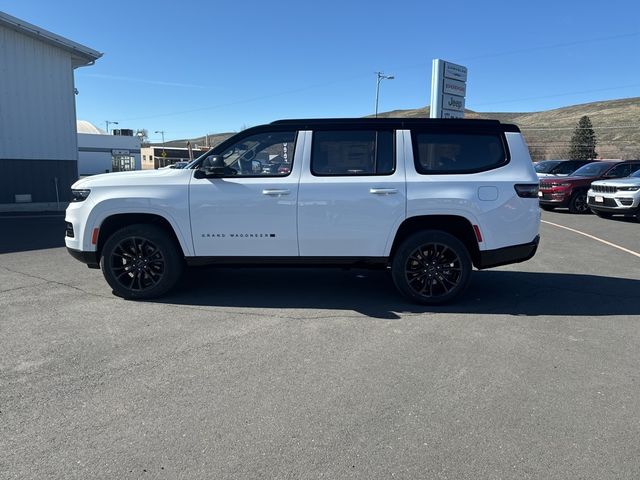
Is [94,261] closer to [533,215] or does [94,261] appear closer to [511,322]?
[511,322]

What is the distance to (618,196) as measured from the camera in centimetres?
1371

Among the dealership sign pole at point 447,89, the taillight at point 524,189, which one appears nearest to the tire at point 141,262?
the taillight at point 524,189

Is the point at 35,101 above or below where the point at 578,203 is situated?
above

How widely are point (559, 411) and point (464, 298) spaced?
8.66ft

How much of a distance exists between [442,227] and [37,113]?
599 inches

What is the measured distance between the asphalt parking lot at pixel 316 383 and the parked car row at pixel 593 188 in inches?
361

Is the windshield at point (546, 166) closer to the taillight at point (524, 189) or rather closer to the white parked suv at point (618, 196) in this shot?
the white parked suv at point (618, 196)

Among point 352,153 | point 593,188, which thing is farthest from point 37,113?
point 593,188

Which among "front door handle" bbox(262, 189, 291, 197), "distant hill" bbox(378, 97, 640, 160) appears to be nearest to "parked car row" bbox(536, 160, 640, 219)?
"front door handle" bbox(262, 189, 291, 197)

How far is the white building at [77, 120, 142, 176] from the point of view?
180 feet

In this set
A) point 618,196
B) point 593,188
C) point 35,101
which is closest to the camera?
point 618,196

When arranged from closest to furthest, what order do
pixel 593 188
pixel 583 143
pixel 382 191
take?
pixel 382 191
pixel 593 188
pixel 583 143

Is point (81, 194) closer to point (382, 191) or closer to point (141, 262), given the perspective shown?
point (141, 262)

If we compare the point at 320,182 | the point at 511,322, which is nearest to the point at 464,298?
the point at 511,322
